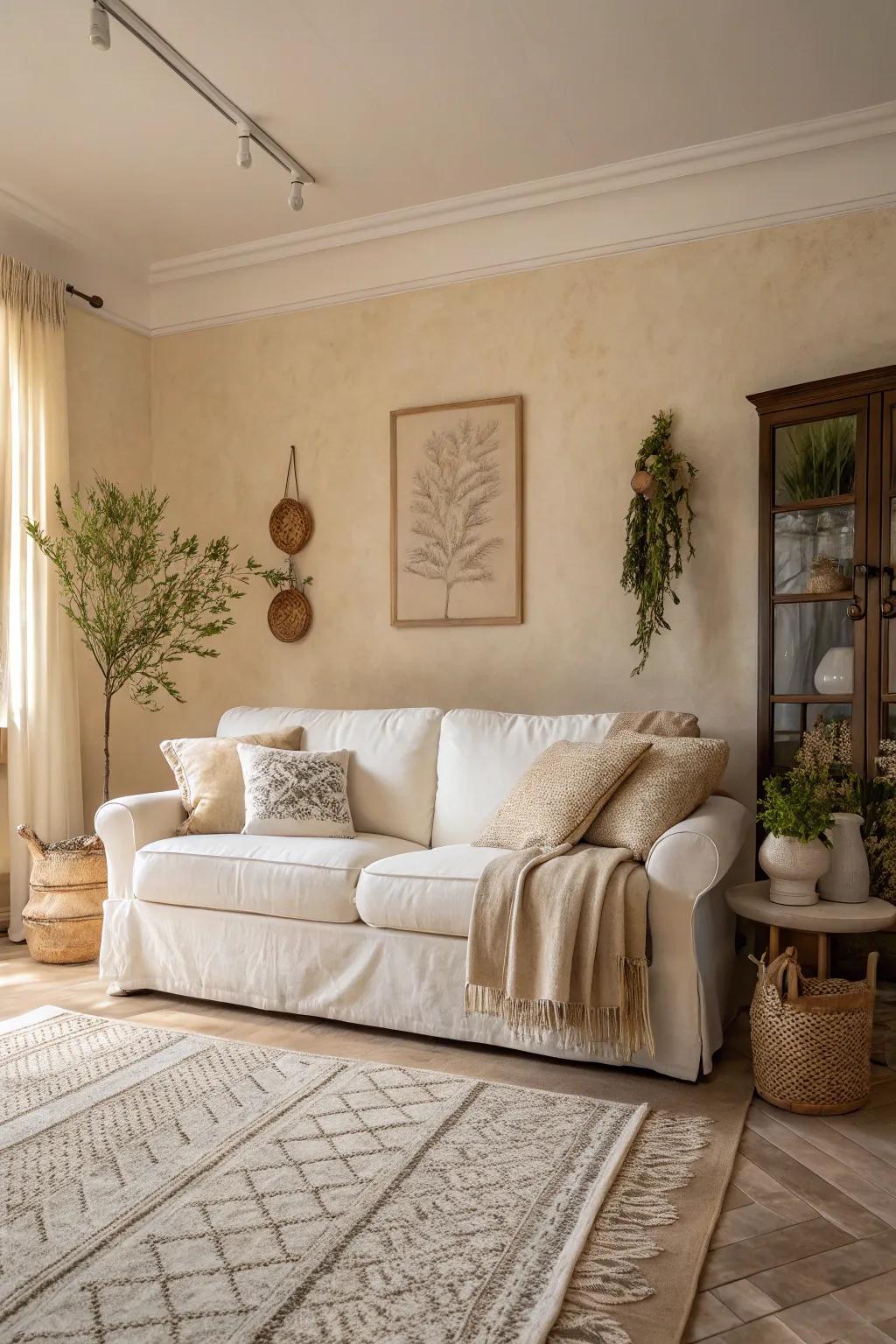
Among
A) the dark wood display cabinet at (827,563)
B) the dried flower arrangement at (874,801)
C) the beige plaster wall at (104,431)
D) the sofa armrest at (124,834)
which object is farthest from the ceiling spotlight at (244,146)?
the dried flower arrangement at (874,801)

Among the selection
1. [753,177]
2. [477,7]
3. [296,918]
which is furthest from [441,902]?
[753,177]

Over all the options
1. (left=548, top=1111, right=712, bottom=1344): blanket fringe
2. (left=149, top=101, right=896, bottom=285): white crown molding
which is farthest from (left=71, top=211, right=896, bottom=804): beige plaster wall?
(left=548, top=1111, right=712, bottom=1344): blanket fringe

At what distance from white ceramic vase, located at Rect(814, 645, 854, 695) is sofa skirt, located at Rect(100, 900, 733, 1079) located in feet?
2.75

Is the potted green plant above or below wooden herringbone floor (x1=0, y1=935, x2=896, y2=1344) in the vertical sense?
above

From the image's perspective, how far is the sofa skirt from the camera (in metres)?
2.55

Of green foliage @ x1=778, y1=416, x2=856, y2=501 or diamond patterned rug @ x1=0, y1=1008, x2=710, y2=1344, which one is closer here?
diamond patterned rug @ x1=0, y1=1008, x2=710, y2=1344

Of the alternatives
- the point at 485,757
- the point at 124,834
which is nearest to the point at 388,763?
the point at 485,757

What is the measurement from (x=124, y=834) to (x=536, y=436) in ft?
7.19

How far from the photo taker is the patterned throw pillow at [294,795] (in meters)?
3.37

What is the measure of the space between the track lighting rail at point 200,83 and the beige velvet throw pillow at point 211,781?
2037mm

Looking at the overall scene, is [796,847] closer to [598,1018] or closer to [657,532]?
[598,1018]

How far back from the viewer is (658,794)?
9.27ft

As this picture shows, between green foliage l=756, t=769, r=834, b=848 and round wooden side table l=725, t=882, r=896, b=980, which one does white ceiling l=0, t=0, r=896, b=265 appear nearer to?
green foliage l=756, t=769, r=834, b=848

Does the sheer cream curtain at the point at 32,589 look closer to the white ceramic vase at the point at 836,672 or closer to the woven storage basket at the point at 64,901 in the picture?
the woven storage basket at the point at 64,901
